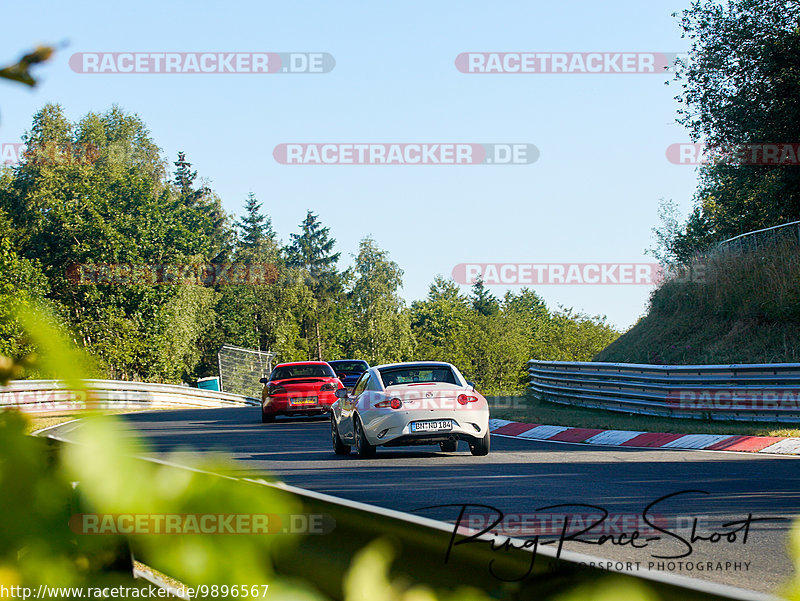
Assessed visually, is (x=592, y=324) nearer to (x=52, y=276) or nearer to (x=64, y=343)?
(x=52, y=276)

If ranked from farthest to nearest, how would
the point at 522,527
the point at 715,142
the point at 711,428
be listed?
the point at 715,142, the point at 711,428, the point at 522,527

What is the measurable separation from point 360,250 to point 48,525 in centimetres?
11547

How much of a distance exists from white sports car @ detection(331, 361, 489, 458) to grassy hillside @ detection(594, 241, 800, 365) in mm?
8487

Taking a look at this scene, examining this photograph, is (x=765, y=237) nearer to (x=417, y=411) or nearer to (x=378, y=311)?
(x=417, y=411)

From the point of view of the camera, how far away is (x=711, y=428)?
16109mm

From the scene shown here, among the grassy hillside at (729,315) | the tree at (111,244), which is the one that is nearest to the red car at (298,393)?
the grassy hillside at (729,315)

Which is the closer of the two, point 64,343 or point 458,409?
point 64,343

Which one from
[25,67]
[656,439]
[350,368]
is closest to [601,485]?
[656,439]

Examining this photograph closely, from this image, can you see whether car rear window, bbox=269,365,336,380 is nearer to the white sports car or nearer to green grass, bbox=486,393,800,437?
green grass, bbox=486,393,800,437

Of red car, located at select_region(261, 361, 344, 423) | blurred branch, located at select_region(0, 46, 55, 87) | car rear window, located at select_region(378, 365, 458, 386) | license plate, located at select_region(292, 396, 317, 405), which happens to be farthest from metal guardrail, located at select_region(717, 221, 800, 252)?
blurred branch, located at select_region(0, 46, 55, 87)

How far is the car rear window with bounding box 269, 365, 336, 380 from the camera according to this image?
2383 centimetres

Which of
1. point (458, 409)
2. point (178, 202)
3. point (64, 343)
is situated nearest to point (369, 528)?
point (64, 343)

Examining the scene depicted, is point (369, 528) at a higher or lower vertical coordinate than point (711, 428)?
higher

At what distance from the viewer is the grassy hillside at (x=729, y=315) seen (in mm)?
20016
